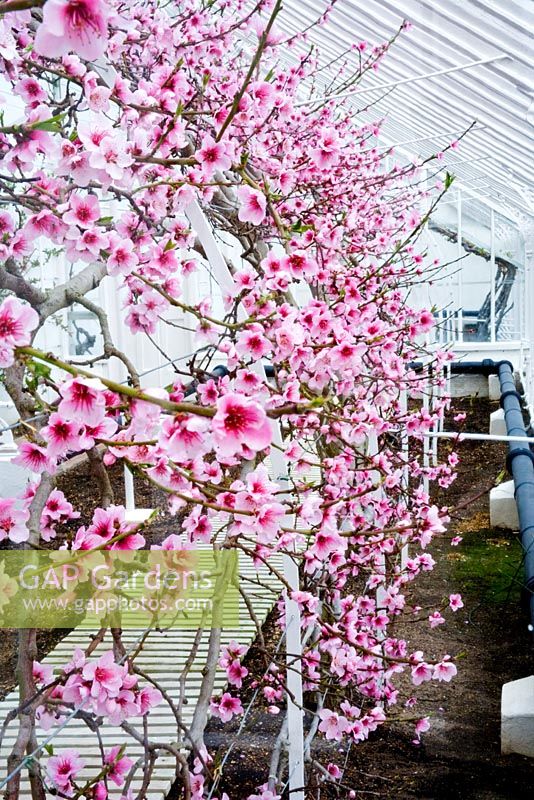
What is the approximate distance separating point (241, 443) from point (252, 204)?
3.65 feet

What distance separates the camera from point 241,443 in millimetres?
856

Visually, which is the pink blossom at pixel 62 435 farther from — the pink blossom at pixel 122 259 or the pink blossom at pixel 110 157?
the pink blossom at pixel 122 259

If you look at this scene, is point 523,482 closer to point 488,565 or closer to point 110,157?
point 488,565

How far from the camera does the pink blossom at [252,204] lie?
1.85 m

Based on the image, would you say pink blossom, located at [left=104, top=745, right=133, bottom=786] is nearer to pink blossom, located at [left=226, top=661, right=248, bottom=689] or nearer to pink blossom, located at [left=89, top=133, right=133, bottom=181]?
pink blossom, located at [left=226, top=661, right=248, bottom=689]

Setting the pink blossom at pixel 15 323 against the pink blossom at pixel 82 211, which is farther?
the pink blossom at pixel 82 211

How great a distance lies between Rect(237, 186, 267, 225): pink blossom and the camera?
6.08ft

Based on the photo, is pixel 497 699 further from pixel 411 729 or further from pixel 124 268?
pixel 124 268

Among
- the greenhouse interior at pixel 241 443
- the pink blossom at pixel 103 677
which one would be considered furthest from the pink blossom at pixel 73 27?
Result: the pink blossom at pixel 103 677

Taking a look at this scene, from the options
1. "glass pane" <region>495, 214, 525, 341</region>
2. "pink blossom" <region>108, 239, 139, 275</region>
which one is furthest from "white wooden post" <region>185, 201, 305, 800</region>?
"glass pane" <region>495, 214, 525, 341</region>

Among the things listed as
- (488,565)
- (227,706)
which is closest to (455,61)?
(227,706)

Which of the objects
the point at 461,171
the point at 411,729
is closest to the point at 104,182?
the point at 411,729

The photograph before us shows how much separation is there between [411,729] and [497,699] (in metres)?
0.50

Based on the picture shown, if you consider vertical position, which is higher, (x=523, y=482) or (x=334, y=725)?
(x=523, y=482)
